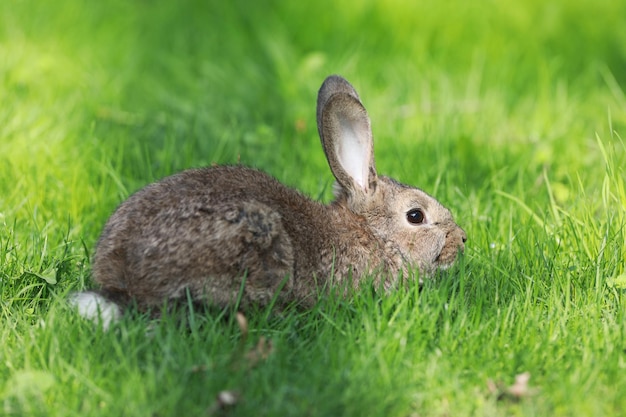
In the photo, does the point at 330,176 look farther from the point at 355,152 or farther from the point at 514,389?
the point at 514,389

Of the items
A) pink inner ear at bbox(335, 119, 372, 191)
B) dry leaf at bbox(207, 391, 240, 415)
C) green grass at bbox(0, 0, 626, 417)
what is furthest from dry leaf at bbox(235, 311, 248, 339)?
pink inner ear at bbox(335, 119, 372, 191)

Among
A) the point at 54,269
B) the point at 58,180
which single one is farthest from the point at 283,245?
the point at 58,180

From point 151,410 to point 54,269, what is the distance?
148cm

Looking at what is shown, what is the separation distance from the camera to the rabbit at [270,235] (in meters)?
4.39

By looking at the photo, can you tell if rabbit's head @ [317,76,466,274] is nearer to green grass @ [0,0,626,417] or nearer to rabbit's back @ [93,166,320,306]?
green grass @ [0,0,626,417]

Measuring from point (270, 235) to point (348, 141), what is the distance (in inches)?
40.1

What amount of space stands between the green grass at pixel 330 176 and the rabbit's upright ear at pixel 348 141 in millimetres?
689

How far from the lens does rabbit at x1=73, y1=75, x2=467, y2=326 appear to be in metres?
4.39

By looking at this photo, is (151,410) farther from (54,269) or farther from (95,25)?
(95,25)

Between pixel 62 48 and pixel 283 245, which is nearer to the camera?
Result: pixel 283 245

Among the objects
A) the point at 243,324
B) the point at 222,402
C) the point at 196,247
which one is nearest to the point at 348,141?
the point at 196,247

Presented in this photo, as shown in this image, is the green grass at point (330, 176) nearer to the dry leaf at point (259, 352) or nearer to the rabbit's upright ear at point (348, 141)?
the dry leaf at point (259, 352)

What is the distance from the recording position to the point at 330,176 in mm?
6430

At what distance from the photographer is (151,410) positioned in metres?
3.62
